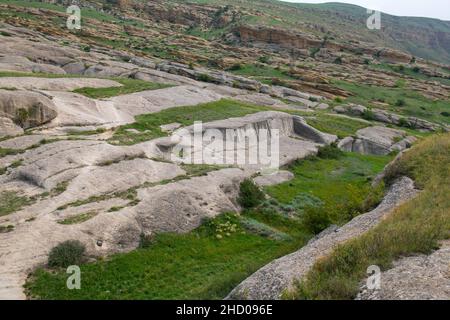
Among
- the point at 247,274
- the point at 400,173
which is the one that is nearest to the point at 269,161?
the point at 400,173

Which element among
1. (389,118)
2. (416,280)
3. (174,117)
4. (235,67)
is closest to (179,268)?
(416,280)

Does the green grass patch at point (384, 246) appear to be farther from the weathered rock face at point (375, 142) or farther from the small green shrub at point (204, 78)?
the small green shrub at point (204, 78)

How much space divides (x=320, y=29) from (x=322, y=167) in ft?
473

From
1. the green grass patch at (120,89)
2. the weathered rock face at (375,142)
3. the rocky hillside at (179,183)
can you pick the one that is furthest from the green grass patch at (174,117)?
the weathered rock face at (375,142)

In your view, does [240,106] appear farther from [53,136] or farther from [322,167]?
[53,136]

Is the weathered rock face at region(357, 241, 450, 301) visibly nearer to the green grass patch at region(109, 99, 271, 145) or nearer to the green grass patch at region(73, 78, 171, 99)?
the green grass patch at region(109, 99, 271, 145)

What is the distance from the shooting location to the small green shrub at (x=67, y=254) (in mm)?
19922

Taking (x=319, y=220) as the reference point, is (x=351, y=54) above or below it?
above

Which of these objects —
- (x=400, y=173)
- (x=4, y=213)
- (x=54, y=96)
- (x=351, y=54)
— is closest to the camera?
(x=4, y=213)

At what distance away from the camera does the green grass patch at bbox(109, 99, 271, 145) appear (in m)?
36.3

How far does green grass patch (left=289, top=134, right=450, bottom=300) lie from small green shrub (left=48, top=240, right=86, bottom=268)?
37.1 ft

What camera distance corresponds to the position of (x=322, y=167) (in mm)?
44406

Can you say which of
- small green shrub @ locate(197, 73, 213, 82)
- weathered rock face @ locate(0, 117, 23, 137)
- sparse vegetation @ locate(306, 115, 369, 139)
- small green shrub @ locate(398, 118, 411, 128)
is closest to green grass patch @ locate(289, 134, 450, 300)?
weathered rock face @ locate(0, 117, 23, 137)

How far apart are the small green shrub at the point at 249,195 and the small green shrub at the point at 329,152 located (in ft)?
59.7
